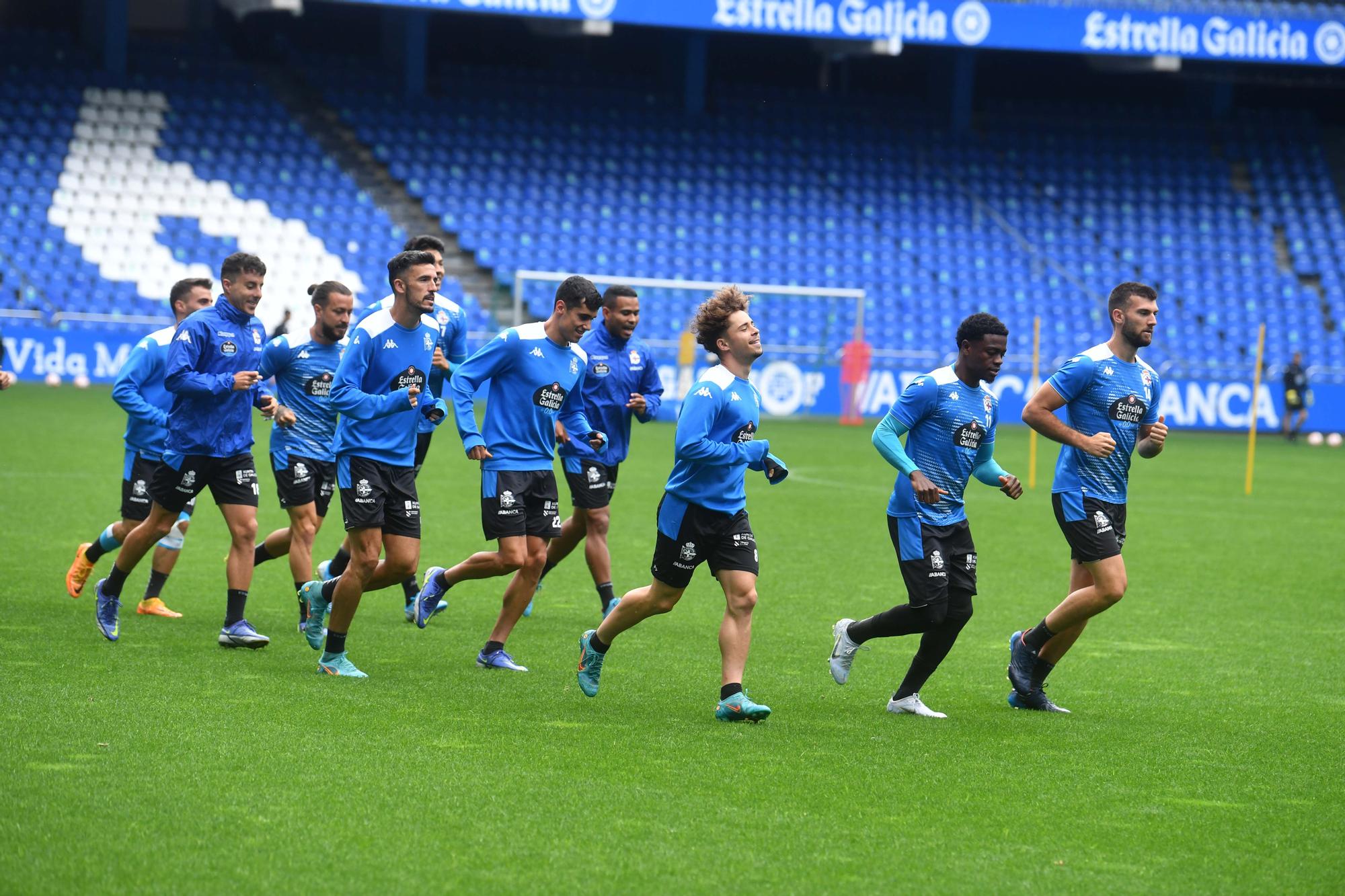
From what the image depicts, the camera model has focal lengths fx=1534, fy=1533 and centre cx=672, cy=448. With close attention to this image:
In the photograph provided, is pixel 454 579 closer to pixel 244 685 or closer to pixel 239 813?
pixel 244 685

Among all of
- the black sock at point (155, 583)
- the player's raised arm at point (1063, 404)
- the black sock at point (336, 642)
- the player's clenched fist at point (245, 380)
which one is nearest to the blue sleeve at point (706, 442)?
the player's raised arm at point (1063, 404)

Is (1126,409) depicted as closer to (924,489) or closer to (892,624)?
(924,489)

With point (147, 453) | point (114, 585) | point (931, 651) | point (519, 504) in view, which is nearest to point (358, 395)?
point (519, 504)

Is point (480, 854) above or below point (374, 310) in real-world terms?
below

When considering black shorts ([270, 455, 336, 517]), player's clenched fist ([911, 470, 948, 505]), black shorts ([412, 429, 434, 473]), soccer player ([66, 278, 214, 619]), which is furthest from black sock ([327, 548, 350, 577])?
player's clenched fist ([911, 470, 948, 505])

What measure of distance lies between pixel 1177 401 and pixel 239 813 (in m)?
27.6

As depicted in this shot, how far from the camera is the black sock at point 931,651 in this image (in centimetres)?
695

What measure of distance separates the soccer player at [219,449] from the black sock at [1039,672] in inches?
151

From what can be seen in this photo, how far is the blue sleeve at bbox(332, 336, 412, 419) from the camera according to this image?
7195mm

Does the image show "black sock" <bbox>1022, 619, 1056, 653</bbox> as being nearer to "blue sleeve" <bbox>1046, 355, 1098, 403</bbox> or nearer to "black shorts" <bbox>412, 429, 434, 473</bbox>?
"blue sleeve" <bbox>1046, 355, 1098, 403</bbox>

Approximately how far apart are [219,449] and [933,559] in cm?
371

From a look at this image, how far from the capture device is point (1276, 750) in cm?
645

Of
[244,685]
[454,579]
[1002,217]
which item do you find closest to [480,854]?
[244,685]

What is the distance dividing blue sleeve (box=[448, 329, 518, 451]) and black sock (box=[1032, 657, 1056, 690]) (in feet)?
9.38
